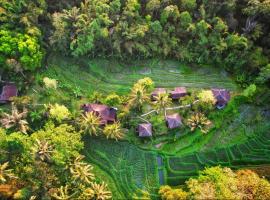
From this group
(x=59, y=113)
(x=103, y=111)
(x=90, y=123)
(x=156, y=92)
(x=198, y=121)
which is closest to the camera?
(x=90, y=123)

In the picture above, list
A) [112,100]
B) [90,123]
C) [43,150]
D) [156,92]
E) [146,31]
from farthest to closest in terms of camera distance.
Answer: [146,31]
[156,92]
[112,100]
[90,123]
[43,150]

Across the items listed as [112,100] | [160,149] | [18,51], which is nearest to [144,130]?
[160,149]

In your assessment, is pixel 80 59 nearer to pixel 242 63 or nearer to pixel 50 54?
pixel 50 54

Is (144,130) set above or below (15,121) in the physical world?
below

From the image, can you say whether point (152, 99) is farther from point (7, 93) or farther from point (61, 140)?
point (7, 93)

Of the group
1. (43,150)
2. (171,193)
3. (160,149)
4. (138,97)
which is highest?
(138,97)

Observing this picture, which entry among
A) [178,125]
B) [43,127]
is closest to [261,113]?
[178,125]

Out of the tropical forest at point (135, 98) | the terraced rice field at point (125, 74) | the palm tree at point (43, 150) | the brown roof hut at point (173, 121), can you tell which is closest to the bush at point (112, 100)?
Answer: the tropical forest at point (135, 98)

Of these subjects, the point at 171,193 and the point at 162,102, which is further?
the point at 162,102
